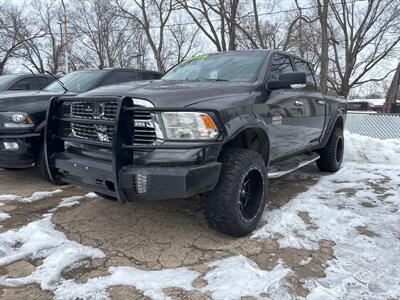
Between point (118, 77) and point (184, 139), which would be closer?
point (184, 139)

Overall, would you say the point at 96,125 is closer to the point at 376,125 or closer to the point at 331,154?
the point at 331,154

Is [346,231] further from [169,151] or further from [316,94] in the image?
[316,94]

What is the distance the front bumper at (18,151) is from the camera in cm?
490

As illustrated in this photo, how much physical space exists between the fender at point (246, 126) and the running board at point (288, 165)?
316mm

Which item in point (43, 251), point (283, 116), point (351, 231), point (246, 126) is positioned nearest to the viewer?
point (43, 251)

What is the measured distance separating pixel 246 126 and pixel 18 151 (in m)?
3.05

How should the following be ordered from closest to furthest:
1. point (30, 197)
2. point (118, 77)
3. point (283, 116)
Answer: point (283, 116) → point (30, 197) → point (118, 77)

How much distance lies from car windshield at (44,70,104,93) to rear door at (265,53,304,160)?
314cm

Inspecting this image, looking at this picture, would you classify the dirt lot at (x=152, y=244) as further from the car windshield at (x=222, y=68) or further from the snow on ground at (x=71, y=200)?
the car windshield at (x=222, y=68)

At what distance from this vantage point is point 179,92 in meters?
3.29

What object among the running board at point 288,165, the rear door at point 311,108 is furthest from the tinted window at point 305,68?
the running board at point 288,165

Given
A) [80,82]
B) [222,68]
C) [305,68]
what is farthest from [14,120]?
[305,68]

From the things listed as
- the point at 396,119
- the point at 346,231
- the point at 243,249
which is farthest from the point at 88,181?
the point at 396,119

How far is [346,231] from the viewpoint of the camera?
12.2 ft
